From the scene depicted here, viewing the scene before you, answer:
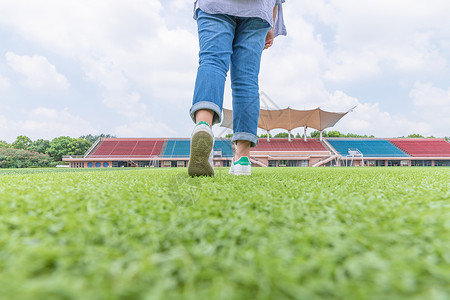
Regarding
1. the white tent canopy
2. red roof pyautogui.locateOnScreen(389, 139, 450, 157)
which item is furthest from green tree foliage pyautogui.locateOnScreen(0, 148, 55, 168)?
red roof pyautogui.locateOnScreen(389, 139, 450, 157)

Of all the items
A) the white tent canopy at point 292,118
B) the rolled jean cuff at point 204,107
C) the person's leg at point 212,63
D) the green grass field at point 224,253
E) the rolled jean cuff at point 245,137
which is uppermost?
the white tent canopy at point 292,118

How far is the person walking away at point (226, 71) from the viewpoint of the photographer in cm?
116

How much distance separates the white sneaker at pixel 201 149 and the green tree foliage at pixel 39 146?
32425 millimetres

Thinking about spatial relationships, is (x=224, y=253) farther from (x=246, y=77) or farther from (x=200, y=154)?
(x=246, y=77)

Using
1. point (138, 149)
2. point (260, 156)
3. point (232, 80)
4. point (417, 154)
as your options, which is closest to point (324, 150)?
point (260, 156)

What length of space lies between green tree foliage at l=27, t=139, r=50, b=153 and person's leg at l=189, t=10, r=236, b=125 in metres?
32.4

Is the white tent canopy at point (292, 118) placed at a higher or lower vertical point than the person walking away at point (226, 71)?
higher

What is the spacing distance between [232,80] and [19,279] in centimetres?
139

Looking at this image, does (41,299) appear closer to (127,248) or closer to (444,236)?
(127,248)

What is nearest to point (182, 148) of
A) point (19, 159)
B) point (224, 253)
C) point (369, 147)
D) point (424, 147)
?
point (19, 159)

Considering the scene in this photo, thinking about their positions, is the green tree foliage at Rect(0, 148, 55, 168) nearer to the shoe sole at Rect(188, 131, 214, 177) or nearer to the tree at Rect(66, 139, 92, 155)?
the tree at Rect(66, 139, 92, 155)

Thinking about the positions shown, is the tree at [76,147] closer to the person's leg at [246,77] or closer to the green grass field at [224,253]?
the person's leg at [246,77]

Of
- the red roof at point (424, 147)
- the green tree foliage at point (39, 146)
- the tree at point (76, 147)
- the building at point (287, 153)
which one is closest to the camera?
the building at point (287, 153)

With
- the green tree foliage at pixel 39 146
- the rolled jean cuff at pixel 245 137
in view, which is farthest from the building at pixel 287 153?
the rolled jean cuff at pixel 245 137
